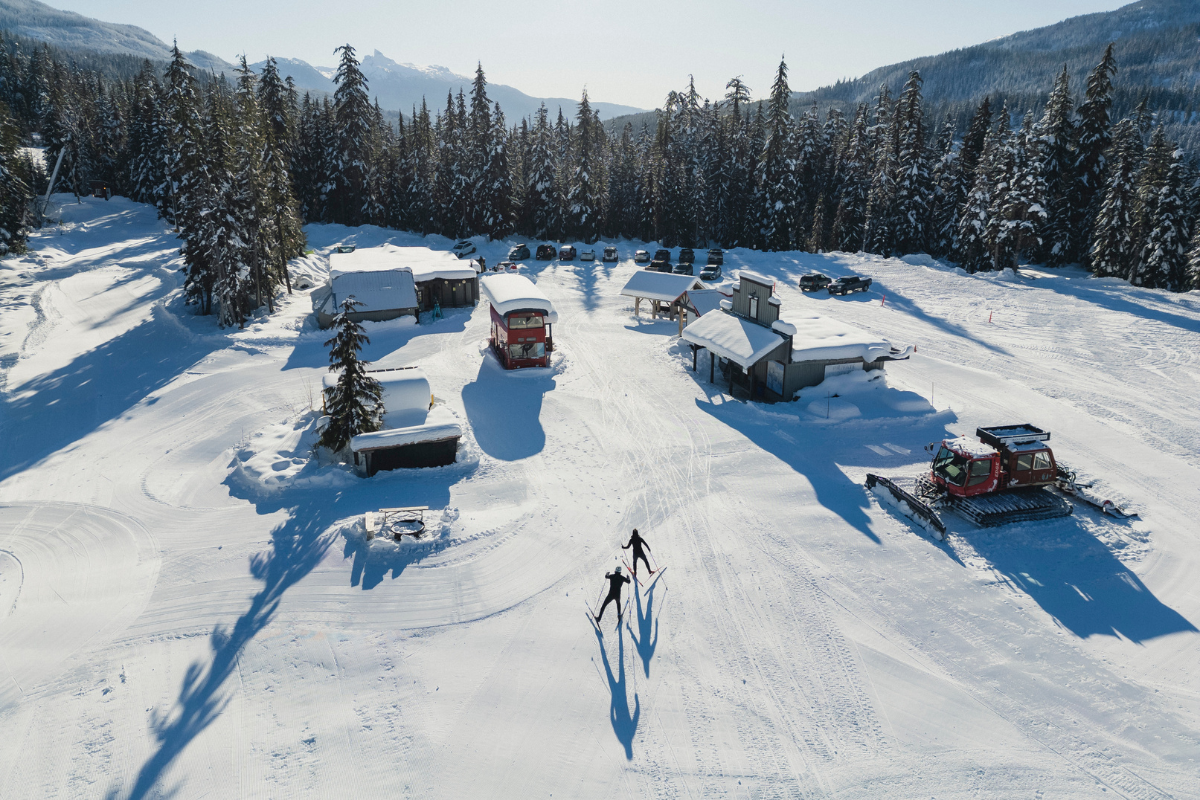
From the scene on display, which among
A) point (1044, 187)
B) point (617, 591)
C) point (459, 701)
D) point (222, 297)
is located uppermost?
point (1044, 187)

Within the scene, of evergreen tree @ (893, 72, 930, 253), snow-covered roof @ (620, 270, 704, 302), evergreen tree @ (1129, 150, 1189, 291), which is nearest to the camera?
snow-covered roof @ (620, 270, 704, 302)

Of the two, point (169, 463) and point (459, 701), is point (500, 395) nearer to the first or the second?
point (169, 463)

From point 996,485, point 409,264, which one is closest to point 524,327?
point 409,264

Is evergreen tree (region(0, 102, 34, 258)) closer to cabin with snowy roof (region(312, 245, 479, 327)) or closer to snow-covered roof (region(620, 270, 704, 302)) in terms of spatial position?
cabin with snowy roof (region(312, 245, 479, 327))

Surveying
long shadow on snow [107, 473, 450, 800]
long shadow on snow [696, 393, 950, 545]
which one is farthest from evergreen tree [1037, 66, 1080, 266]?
long shadow on snow [107, 473, 450, 800]

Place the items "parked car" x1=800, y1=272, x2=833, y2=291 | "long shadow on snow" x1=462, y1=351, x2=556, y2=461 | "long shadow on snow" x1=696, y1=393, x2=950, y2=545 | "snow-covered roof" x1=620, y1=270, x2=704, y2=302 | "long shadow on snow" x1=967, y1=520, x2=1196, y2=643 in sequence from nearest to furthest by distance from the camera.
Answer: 1. "long shadow on snow" x1=967, y1=520, x2=1196, y2=643
2. "long shadow on snow" x1=696, y1=393, x2=950, y2=545
3. "long shadow on snow" x1=462, y1=351, x2=556, y2=461
4. "snow-covered roof" x1=620, y1=270, x2=704, y2=302
5. "parked car" x1=800, y1=272, x2=833, y2=291

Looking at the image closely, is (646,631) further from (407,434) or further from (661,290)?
(661,290)

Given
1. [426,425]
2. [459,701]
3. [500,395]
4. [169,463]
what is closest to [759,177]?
[500,395]
